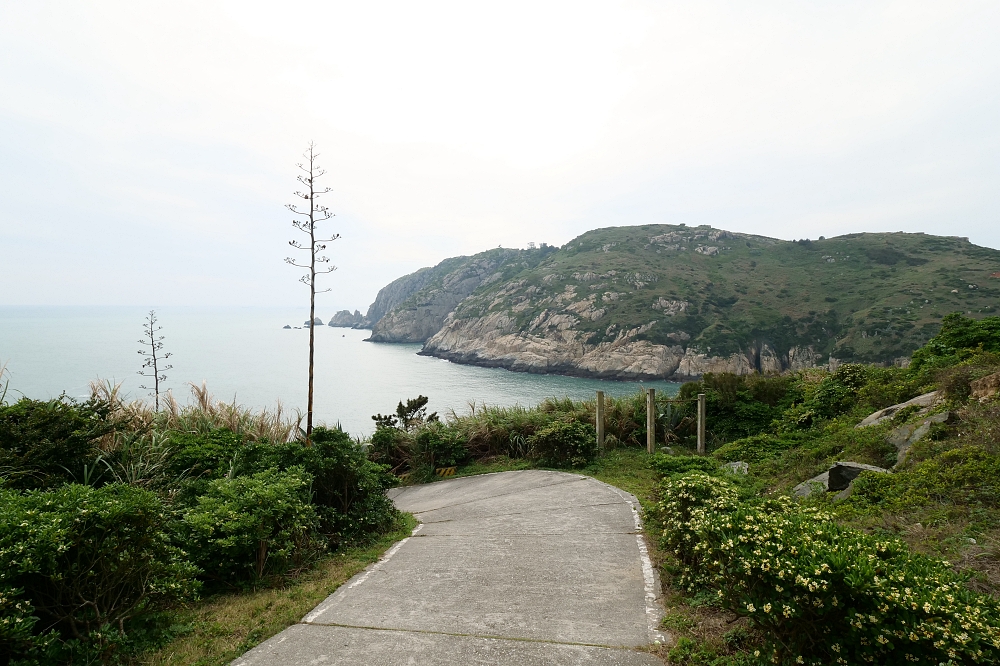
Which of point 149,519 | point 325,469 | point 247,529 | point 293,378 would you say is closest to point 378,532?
point 325,469

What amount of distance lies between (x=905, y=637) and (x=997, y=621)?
1.17 feet

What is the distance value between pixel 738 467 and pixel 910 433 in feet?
8.42

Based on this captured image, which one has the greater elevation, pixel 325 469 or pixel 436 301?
pixel 436 301

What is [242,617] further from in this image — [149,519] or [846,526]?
[846,526]

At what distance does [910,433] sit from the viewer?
6.04 meters

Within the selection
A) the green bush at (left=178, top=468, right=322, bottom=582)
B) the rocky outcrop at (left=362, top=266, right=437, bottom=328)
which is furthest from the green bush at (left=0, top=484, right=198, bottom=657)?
the rocky outcrop at (left=362, top=266, right=437, bottom=328)

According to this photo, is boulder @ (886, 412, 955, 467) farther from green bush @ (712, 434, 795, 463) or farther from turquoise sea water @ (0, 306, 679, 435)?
turquoise sea water @ (0, 306, 679, 435)

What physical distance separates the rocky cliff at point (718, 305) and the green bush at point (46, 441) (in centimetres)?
5308

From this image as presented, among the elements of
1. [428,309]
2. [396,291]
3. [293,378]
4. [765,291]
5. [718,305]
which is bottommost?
[293,378]

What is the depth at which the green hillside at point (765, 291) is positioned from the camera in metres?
61.0

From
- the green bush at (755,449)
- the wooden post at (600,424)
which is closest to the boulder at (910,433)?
the green bush at (755,449)

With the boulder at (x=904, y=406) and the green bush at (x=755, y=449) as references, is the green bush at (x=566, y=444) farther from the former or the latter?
the boulder at (x=904, y=406)

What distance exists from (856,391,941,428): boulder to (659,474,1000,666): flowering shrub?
524 cm

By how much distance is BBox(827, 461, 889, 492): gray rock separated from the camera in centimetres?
544
